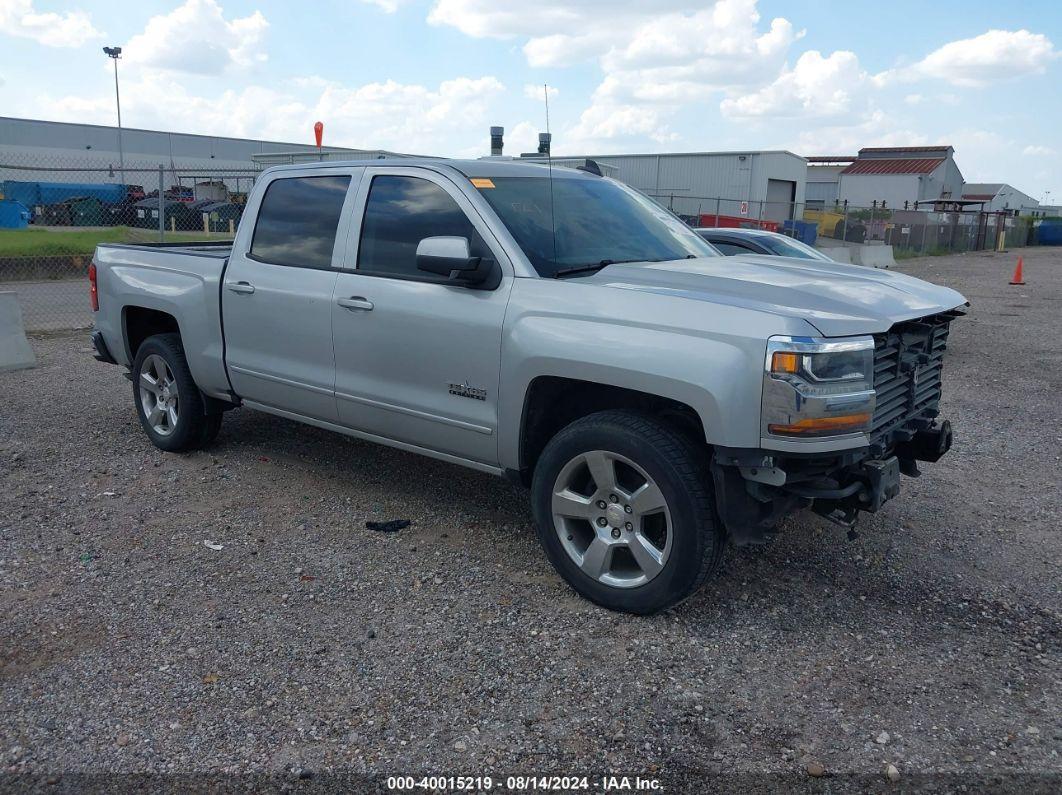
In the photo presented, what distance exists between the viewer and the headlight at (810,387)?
338 cm

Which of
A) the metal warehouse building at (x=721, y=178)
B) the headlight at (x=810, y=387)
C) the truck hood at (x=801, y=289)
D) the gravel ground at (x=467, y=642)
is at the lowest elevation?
the gravel ground at (x=467, y=642)

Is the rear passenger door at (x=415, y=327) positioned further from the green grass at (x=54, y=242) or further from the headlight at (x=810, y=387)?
the green grass at (x=54, y=242)

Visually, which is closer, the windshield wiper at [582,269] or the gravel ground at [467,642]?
the gravel ground at [467,642]

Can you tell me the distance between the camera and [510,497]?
554cm

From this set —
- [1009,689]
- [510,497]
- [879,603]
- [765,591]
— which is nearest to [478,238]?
[510,497]

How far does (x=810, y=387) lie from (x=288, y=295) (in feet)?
9.97

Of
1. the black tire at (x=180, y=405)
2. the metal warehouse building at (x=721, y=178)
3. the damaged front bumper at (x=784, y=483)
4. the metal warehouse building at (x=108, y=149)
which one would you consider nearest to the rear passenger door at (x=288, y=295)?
the black tire at (x=180, y=405)

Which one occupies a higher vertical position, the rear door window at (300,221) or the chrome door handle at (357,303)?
the rear door window at (300,221)

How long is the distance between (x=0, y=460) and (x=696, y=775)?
17.3 feet

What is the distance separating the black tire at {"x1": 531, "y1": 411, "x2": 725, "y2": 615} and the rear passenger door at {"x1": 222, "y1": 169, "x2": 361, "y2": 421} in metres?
1.66

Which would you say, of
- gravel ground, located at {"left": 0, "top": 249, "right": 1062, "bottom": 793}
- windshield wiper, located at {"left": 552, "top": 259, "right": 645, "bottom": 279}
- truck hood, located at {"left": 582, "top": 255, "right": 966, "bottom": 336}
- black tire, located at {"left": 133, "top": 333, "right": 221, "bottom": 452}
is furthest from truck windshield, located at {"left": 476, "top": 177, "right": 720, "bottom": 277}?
black tire, located at {"left": 133, "top": 333, "right": 221, "bottom": 452}

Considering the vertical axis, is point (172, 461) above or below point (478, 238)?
below

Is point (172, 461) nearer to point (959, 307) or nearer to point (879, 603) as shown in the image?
point (879, 603)

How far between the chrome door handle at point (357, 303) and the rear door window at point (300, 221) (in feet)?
1.06
